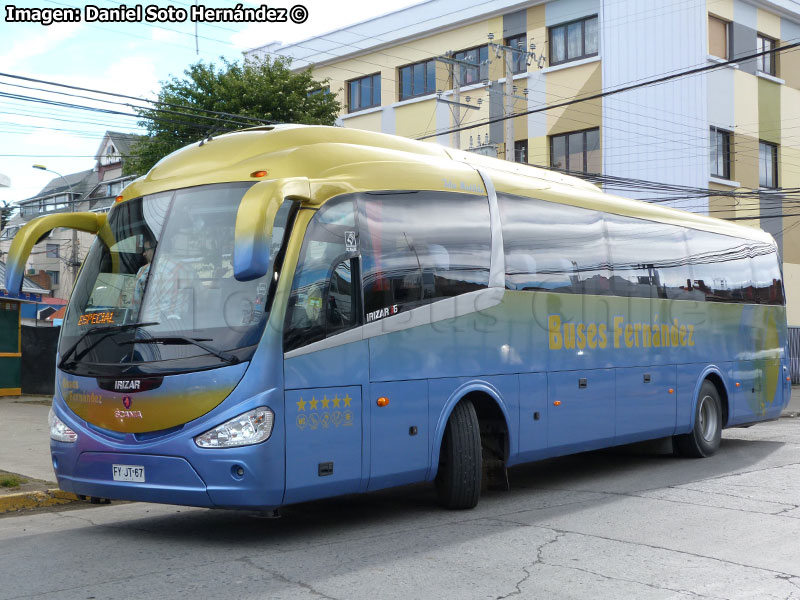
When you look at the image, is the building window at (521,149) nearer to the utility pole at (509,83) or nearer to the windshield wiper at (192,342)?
the utility pole at (509,83)

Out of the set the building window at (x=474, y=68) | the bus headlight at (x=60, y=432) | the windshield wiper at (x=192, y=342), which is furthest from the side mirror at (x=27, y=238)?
the building window at (x=474, y=68)

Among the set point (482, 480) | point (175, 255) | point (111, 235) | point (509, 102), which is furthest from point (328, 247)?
point (509, 102)

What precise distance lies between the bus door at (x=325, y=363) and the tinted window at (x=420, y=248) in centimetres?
23

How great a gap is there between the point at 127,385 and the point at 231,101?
69.5ft

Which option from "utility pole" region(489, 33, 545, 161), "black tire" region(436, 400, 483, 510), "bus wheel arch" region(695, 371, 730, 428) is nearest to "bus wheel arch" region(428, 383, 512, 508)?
"black tire" region(436, 400, 483, 510)

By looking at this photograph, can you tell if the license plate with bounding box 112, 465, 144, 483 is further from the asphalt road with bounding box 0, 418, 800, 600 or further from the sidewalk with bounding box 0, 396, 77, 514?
the sidewalk with bounding box 0, 396, 77, 514

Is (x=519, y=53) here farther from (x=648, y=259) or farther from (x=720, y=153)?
(x=648, y=259)

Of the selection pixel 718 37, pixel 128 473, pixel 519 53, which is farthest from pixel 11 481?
pixel 718 37

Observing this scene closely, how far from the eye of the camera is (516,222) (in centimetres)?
991

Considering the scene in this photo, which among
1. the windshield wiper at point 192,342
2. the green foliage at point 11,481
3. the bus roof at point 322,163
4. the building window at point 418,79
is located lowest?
the green foliage at point 11,481

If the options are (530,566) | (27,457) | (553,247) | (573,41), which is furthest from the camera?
(573,41)

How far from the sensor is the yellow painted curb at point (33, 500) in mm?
9555

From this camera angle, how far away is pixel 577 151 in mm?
32000

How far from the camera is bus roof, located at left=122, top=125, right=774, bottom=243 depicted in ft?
25.7
